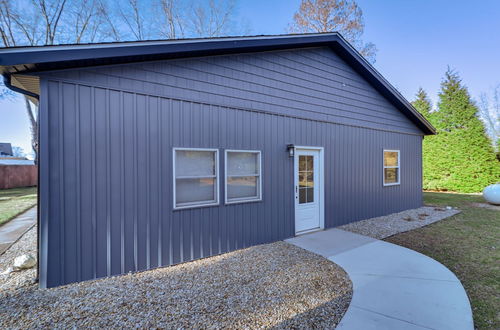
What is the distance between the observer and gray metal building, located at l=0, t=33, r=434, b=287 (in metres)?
3.14

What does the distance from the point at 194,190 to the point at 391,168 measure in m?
6.89

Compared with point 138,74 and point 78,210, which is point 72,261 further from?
point 138,74

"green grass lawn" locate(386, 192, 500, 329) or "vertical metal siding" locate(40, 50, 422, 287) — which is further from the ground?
"vertical metal siding" locate(40, 50, 422, 287)

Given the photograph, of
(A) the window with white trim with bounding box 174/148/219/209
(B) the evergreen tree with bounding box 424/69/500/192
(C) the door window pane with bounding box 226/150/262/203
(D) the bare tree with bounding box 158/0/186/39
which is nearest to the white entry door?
(C) the door window pane with bounding box 226/150/262/203

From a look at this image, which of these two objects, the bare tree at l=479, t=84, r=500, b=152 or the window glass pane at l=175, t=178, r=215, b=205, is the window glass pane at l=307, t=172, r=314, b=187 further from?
the bare tree at l=479, t=84, r=500, b=152

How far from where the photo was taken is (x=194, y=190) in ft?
13.7

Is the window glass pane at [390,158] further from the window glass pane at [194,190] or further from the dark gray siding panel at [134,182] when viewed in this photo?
the window glass pane at [194,190]

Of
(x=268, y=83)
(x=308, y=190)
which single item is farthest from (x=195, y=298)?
(x=268, y=83)

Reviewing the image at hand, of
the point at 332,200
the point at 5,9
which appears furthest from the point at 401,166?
the point at 5,9

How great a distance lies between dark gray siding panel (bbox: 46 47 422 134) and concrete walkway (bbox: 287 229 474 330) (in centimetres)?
317

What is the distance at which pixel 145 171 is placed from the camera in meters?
3.68

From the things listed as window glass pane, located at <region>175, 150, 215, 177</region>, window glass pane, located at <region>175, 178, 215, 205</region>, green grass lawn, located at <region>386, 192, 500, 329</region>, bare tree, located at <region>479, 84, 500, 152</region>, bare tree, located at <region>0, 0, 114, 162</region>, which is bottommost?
green grass lawn, located at <region>386, 192, 500, 329</region>

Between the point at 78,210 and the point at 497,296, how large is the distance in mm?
5470

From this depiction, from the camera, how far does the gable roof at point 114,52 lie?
9.27 feet
